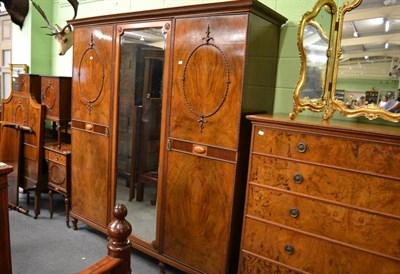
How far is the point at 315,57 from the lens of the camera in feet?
6.72

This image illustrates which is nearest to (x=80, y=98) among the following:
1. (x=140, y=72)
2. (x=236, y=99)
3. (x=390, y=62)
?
(x=140, y=72)

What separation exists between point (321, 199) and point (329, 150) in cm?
26

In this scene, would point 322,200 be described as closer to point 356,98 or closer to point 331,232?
point 331,232

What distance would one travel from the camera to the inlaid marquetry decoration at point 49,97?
3315 millimetres

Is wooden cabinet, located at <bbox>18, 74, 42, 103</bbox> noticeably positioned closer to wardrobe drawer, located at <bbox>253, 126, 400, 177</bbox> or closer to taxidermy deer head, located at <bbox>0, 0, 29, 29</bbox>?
taxidermy deer head, located at <bbox>0, 0, 29, 29</bbox>

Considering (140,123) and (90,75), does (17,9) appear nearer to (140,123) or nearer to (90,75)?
(90,75)

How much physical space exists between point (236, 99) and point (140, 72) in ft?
3.02

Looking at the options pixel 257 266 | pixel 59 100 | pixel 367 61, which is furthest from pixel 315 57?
pixel 59 100

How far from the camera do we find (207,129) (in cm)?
202

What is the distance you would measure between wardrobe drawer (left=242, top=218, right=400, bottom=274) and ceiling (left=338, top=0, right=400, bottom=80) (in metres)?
1.02

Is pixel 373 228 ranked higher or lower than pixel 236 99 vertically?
lower

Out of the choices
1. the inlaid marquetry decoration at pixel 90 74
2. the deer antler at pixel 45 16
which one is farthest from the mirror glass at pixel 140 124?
the deer antler at pixel 45 16

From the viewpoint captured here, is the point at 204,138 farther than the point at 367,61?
Yes

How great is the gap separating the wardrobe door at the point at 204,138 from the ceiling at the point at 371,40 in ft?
2.20
